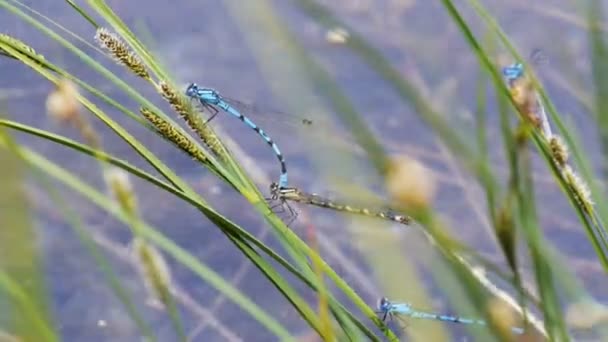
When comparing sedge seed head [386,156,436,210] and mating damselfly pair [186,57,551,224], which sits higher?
mating damselfly pair [186,57,551,224]

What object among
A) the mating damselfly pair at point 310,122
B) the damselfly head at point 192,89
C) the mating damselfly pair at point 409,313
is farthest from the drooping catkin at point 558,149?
the damselfly head at point 192,89

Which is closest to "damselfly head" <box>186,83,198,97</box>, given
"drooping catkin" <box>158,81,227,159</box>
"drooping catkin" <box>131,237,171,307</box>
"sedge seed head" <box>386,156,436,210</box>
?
"drooping catkin" <box>158,81,227,159</box>

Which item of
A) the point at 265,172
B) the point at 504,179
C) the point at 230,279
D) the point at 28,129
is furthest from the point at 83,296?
the point at 28,129

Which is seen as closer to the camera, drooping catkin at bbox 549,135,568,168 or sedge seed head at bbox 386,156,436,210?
sedge seed head at bbox 386,156,436,210

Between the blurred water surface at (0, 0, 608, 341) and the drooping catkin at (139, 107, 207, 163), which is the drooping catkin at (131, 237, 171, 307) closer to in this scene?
the drooping catkin at (139, 107, 207, 163)

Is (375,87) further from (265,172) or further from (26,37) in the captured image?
(26,37)

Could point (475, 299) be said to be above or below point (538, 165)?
below
